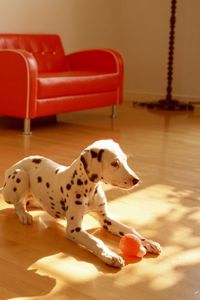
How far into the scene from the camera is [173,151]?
3.62m

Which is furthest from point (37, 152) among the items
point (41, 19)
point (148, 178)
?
point (41, 19)

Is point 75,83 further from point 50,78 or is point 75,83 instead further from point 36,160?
point 36,160

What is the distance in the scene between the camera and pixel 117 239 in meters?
2.01

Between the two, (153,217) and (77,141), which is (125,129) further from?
(153,217)

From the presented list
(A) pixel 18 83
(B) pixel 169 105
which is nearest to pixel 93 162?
(A) pixel 18 83

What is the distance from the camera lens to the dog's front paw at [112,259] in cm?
175

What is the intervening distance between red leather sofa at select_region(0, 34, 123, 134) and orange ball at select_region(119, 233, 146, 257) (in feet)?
7.54

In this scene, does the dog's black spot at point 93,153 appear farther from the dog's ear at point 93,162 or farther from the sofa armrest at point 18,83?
the sofa armrest at point 18,83

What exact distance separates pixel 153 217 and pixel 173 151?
143 cm

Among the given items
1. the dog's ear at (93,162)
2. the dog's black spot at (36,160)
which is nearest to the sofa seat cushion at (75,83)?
the dog's black spot at (36,160)

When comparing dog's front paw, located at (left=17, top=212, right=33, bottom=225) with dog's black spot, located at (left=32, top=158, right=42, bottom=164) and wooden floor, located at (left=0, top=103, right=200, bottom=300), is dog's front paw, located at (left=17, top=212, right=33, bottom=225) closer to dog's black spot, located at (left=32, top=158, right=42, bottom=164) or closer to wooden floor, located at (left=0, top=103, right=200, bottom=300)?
wooden floor, located at (left=0, top=103, right=200, bottom=300)

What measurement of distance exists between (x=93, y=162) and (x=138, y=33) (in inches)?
182

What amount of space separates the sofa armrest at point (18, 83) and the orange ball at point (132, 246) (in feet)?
7.54

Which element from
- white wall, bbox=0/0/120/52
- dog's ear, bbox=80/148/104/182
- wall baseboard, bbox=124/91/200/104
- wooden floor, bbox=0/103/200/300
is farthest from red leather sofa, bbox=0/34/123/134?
dog's ear, bbox=80/148/104/182
